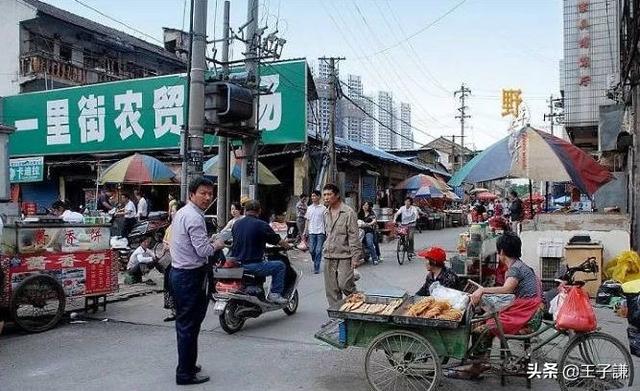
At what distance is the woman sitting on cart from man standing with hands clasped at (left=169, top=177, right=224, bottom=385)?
244cm

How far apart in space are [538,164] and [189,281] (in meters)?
6.02

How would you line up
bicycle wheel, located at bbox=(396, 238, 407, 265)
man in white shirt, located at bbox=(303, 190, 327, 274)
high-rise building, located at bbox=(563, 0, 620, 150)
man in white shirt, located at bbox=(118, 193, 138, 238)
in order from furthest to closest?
high-rise building, located at bbox=(563, 0, 620, 150)
bicycle wheel, located at bbox=(396, 238, 407, 265)
man in white shirt, located at bbox=(118, 193, 138, 238)
man in white shirt, located at bbox=(303, 190, 327, 274)

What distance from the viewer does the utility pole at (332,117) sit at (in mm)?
17736

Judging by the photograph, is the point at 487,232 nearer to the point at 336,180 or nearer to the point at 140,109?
the point at 336,180

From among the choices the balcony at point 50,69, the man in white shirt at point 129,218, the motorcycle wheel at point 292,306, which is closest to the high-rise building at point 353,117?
the balcony at point 50,69

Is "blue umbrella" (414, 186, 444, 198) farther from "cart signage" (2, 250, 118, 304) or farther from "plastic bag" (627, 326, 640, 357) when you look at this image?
"plastic bag" (627, 326, 640, 357)

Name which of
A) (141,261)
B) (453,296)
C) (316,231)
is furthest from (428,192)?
(453,296)

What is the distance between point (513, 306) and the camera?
4805 millimetres

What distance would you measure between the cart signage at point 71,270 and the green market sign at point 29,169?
1582cm

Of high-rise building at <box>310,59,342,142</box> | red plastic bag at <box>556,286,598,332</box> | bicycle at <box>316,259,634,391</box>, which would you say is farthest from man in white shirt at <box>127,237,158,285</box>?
high-rise building at <box>310,59,342,142</box>

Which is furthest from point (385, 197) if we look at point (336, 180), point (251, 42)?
point (251, 42)

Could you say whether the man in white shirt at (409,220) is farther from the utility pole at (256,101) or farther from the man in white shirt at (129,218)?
the man in white shirt at (129,218)

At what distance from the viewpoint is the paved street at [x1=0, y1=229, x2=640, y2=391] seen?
498 centimetres

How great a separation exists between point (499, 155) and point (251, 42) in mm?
5682
